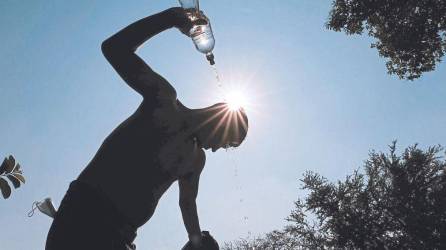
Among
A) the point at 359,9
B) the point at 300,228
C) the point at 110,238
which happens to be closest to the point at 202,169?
the point at 110,238

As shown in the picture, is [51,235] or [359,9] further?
[359,9]

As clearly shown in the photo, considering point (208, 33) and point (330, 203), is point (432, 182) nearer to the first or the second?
point (330, 203)

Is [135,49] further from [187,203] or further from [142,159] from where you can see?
[187,203]

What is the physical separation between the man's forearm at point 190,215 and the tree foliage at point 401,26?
12.0m

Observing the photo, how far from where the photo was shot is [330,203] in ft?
93.9

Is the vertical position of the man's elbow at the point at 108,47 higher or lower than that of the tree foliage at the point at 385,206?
lower

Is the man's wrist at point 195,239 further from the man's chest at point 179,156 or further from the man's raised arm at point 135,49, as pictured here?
the man's raised arm at point 135,49

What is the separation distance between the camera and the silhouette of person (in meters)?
2.18

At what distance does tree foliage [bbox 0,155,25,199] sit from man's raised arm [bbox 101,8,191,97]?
4.82 ft

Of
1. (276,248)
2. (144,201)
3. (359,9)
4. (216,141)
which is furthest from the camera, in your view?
(276,248)

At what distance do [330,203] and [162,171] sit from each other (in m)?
28.2

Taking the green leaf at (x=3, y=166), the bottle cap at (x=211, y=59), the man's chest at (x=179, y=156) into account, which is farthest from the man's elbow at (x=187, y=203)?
the bottle cap at (x=211, y=59)

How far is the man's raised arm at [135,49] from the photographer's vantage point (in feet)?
7.94

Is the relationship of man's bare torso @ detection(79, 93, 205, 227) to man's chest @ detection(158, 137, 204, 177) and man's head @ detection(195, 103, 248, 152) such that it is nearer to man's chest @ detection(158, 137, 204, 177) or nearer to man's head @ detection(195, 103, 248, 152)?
man's chest @ detection(158, 137, 204, 177)
